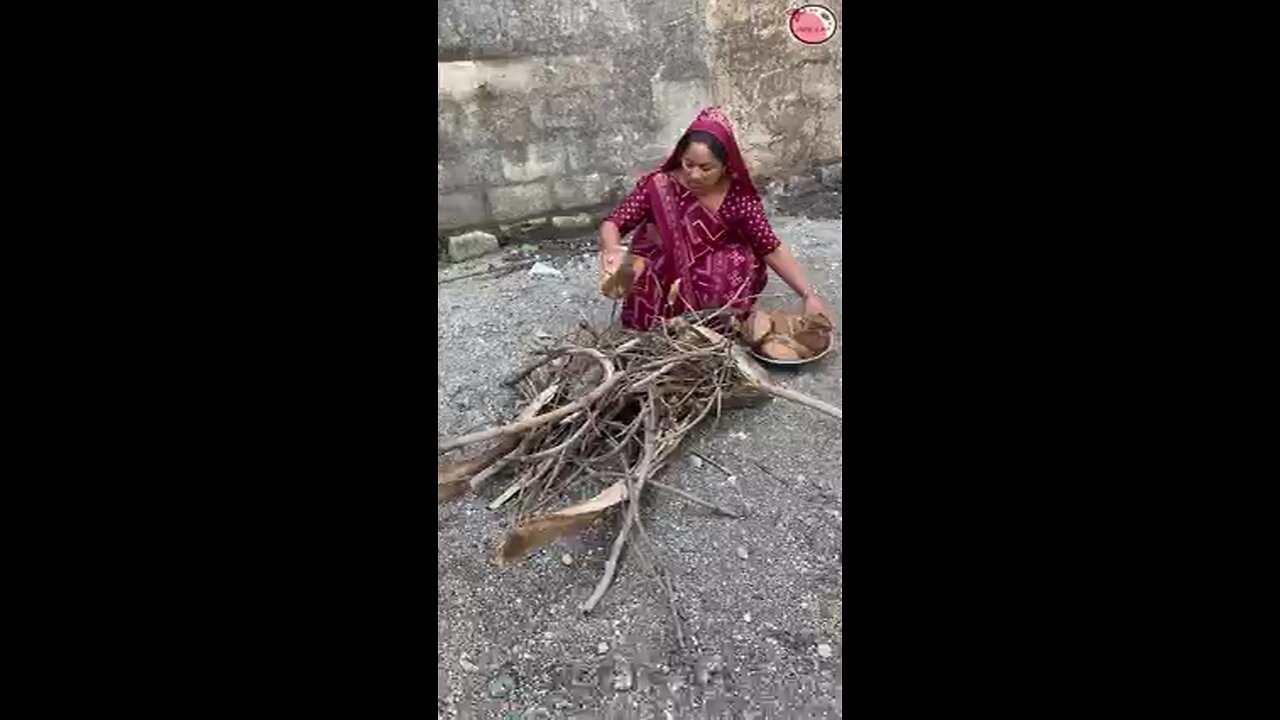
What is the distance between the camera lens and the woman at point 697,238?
146cm

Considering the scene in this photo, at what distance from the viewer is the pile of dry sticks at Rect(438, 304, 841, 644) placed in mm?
1146

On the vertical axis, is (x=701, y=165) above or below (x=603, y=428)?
above

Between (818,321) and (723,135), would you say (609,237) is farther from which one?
(818,321)

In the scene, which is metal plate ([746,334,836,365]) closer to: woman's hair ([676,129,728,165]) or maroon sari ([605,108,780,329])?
maroon sari ([605,108,780,329])

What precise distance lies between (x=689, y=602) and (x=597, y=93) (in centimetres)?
172

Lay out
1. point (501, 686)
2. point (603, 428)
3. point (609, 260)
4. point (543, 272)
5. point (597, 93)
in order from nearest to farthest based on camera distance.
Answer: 1. point (501, 686)
2. point (603, 428)
3. point (609, 260)
4. point (543, 272)
5. point (597, 93)

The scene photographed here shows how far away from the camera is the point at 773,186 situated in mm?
2533

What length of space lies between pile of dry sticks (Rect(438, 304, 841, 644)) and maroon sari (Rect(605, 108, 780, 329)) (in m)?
0.06

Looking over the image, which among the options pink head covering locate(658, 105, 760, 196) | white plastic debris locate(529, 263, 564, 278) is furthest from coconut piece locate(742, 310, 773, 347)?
white plastic debris locate(529, 263, 564, 278)

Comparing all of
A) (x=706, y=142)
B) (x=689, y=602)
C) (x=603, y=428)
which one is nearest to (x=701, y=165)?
(x=706, y=142)

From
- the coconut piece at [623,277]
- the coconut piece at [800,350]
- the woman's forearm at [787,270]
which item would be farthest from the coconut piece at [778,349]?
the coconut piece at [623,277]

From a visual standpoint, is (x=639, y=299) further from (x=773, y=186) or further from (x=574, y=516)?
(x=773, y=186)

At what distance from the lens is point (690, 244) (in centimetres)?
156

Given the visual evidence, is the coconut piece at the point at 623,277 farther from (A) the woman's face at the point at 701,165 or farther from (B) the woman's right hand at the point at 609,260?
(A) the woman's face at the point at 701,165
